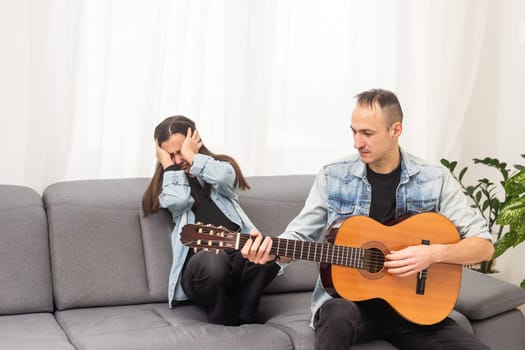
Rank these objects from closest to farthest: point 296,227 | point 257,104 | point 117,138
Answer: point 296,227 → point 117,138 → point 257,104

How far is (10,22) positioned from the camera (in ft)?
10.4

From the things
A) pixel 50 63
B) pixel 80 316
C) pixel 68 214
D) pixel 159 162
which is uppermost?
pixel 50 63

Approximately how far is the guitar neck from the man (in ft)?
0.27

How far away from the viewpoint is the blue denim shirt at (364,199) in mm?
2713

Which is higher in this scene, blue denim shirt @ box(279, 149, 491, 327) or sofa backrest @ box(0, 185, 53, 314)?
blue denim shirt @ box(279, 149, 491, 327)

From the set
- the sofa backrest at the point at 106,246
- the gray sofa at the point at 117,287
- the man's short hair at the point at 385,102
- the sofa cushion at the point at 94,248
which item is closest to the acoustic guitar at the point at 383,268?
the gray sofa at the point at 117,287

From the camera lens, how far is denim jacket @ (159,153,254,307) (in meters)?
2.93

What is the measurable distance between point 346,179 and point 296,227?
0.80ft

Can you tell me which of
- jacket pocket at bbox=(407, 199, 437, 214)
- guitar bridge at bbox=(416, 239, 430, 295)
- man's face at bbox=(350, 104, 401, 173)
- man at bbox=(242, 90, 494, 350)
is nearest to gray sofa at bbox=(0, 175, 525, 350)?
man at bbox=(242, 90, 494, 350)

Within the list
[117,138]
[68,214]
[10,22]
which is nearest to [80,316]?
[68,214]

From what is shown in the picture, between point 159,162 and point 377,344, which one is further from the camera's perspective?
point 159,162

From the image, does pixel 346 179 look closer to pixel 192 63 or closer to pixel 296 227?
pixel 296 227

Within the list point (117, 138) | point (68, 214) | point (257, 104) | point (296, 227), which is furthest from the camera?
point (257, 104)

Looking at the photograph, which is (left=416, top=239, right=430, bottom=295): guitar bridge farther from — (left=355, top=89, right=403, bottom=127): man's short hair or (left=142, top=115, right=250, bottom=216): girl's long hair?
(left=142, top=115, right=250, bottom=216): girl's long hair
